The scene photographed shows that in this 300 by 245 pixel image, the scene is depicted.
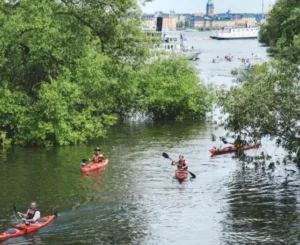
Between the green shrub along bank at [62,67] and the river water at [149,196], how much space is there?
5.26 feet

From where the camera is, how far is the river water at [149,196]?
2669 centimetres

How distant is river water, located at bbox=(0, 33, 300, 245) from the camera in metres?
26.7

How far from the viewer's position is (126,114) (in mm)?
58938

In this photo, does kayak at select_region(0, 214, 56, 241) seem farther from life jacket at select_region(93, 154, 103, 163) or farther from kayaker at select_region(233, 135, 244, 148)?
life jacket at select_region(93, 154, 103, 163)

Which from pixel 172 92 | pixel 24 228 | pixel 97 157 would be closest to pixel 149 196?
pixel 97 157

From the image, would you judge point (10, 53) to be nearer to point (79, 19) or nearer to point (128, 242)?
point (79, 19)

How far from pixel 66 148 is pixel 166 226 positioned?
60.8 ft

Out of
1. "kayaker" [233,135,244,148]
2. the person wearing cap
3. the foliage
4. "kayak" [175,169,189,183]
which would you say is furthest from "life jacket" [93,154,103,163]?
the foliage

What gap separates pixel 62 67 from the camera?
152 ft

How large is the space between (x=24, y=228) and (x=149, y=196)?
25.0ft

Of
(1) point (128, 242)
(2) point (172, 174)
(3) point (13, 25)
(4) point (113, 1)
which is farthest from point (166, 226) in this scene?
(4) point (113, 1)

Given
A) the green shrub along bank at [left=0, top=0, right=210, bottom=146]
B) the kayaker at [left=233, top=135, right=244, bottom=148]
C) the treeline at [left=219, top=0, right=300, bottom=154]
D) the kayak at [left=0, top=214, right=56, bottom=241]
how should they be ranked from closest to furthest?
the kayak at [left=0, top=214, right=56, bottom=241], the treeline at [left=219, top=0, right=300, bottom=154], the kayaker at [left=233, top=135, right=244, bottom=148], the green shrub along bank at [left=0, top=0, right=210, bottom=146]

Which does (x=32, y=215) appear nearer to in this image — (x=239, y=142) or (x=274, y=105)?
(x=239, y=142)

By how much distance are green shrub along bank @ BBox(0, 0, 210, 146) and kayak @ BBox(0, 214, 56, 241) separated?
55.3 feet
